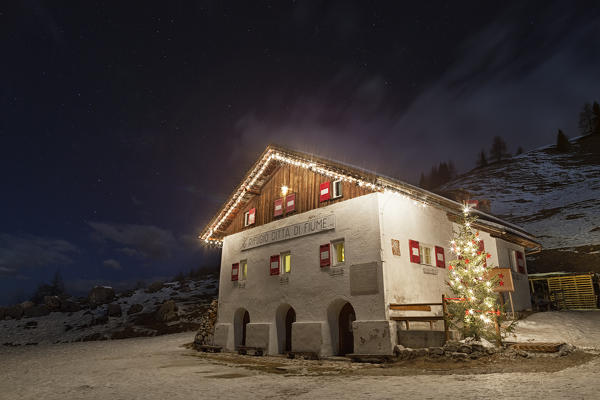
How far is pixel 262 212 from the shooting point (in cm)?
1912

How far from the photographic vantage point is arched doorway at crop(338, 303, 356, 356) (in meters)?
14.3

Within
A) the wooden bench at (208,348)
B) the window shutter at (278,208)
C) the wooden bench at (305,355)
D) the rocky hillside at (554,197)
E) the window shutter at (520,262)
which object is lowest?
the wooden bench at (208,348)

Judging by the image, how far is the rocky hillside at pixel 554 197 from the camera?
37.1 meters

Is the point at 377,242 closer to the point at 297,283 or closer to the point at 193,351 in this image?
the point at 297,283

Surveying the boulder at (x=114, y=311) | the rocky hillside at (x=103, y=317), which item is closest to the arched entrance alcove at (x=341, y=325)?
the rocky hillside at (x=103, y=317)

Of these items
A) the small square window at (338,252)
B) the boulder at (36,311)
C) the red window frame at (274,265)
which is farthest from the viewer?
the boulder at (36,311)

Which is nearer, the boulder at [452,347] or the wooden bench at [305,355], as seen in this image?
the boulder at [452,347]

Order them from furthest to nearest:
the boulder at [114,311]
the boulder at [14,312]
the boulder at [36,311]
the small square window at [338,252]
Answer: the boulder at [36,311] → the boulder at [14,312] → the boulder at [114,311] → the small square window at [338,252]

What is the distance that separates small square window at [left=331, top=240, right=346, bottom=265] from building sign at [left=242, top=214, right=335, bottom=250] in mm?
682

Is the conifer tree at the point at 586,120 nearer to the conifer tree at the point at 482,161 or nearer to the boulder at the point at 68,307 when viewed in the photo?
the conifer tree at the point at 482,161

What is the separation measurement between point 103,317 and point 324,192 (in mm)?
27196

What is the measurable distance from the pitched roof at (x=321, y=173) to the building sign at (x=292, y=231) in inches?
75.2

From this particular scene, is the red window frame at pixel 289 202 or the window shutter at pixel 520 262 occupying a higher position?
the red window frame at pixel 289 202

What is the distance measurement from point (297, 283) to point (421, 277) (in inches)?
198
